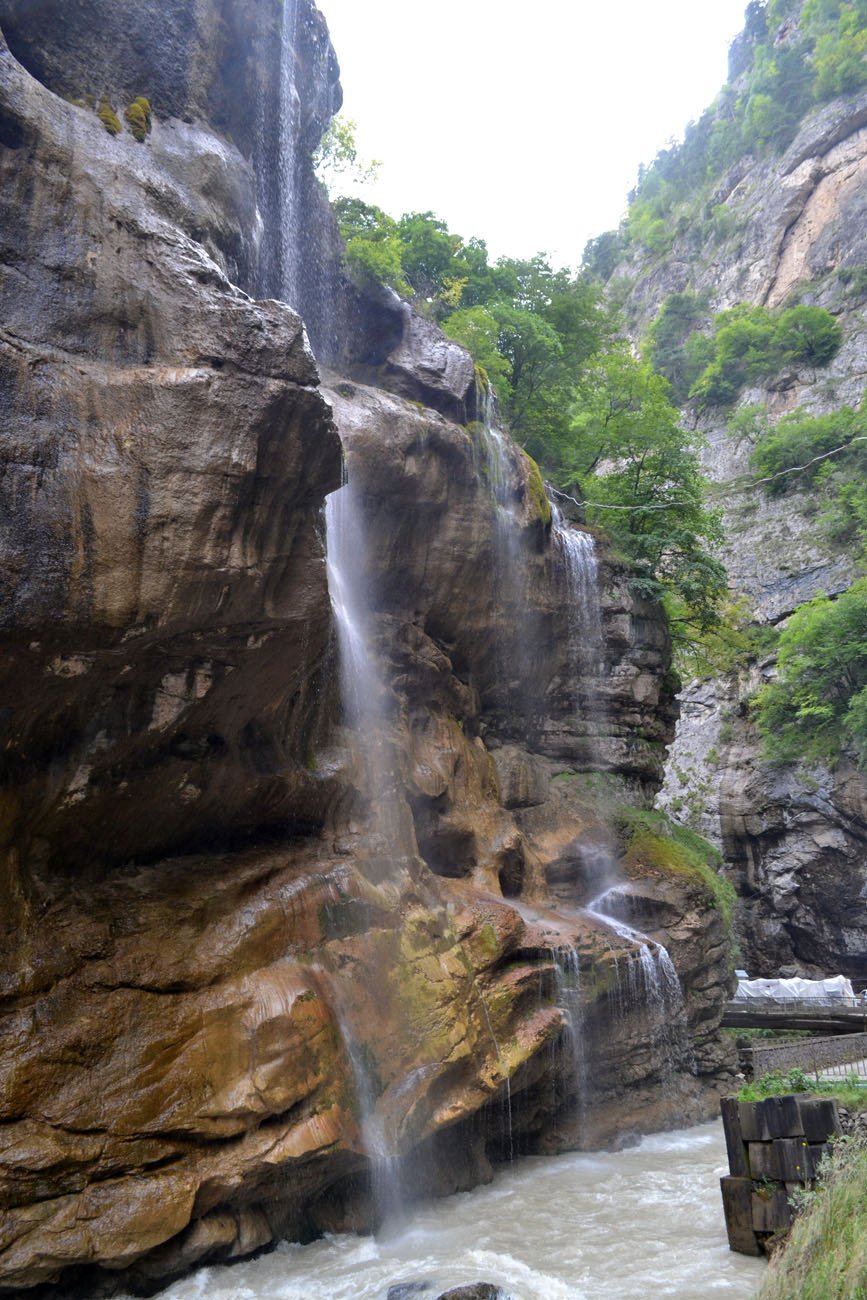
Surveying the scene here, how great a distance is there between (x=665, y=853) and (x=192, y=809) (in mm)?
10221

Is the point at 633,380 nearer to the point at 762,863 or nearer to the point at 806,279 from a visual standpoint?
the point at 762,863

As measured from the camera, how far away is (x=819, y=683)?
28094 millimetres

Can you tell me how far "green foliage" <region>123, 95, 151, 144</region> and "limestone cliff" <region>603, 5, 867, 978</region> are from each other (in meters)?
19.5

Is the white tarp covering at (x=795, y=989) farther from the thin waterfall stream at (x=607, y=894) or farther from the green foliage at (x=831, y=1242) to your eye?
the green foliage at (x=831, y=1242)

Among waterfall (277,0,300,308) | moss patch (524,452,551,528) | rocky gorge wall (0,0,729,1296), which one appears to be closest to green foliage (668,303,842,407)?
moss patch (524,452,551,528)

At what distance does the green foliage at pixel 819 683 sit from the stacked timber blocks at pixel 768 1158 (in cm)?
1939

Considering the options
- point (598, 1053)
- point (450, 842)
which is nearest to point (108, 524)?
point (450, 842)

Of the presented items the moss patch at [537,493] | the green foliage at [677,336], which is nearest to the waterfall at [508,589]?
the moss patch at [537,493]

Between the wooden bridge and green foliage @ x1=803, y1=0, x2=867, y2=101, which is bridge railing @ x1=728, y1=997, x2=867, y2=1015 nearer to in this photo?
the wooden bridge

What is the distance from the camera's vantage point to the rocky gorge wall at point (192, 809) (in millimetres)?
8156

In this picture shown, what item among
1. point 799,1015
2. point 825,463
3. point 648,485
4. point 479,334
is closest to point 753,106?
point 825,463

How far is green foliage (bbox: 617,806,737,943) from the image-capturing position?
56.4 feet

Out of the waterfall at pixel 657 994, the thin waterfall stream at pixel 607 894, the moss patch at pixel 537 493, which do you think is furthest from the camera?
the moss patch at pixel 537 493

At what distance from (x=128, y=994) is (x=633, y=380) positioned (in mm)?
19976
